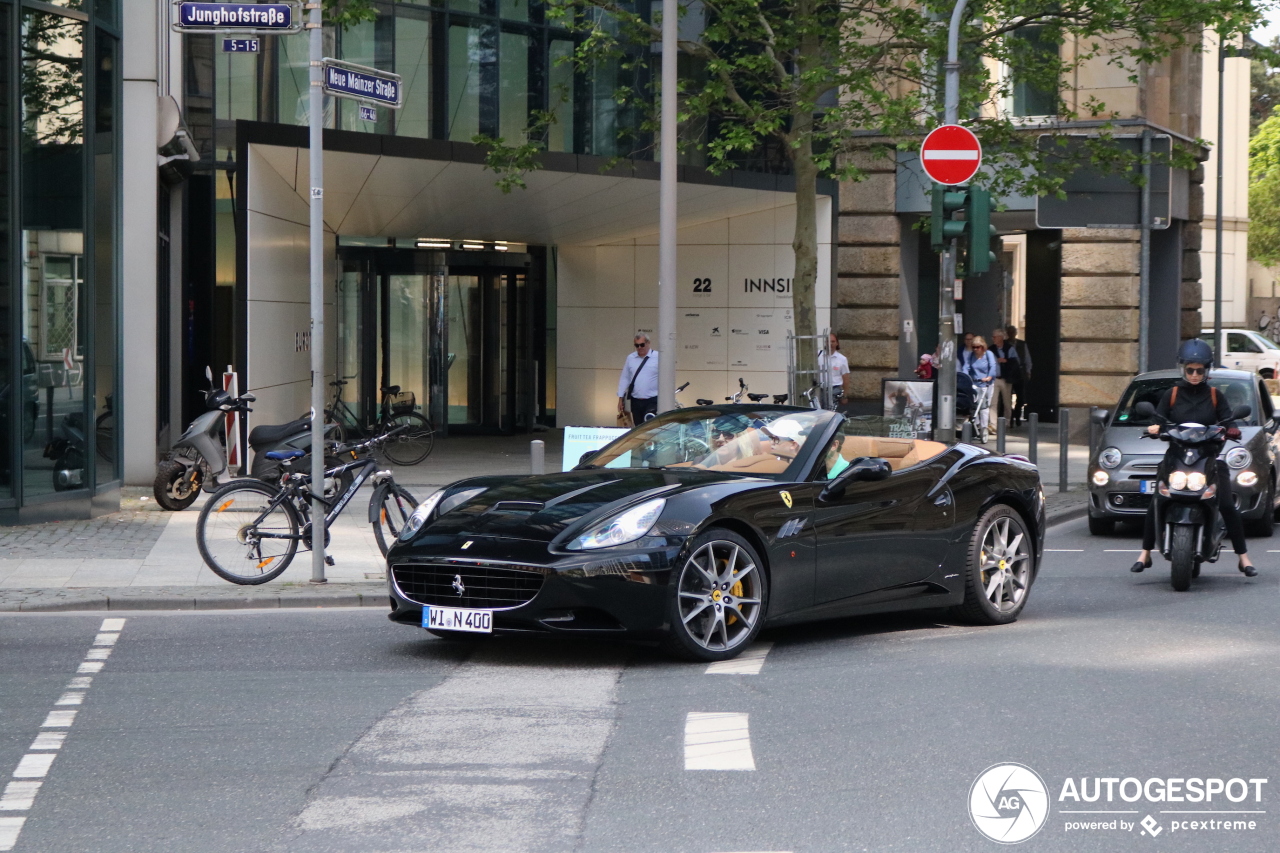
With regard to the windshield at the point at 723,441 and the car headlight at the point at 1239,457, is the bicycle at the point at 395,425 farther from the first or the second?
the windshield at the point at 723,441

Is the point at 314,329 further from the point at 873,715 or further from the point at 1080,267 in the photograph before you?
the point at 1080,267

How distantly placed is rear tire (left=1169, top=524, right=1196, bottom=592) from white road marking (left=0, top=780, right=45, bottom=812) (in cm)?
771

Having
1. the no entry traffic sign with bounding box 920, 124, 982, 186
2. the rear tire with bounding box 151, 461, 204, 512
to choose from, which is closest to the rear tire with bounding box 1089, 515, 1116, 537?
the no entry traffic sign with bounding box 920, 124, 982, 186

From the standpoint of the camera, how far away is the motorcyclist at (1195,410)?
11461 millimetres

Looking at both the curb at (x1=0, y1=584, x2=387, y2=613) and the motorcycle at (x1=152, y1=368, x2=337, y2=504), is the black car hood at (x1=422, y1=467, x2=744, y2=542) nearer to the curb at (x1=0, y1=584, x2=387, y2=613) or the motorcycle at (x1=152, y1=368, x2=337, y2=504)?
the curb at (x1=0, y1=584, x2=387, y2=613)

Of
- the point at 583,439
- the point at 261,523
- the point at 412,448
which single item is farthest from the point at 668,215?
the point at 412,448

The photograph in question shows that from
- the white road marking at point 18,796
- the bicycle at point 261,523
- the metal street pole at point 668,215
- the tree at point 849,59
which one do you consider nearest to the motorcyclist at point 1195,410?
the metal street pole at point 668,215

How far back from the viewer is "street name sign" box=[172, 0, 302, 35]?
1043 centimetres

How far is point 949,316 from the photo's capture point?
16.2 metres

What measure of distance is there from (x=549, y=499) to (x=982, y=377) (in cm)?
1979

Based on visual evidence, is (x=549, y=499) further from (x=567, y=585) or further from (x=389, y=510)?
(x=389, y=510)

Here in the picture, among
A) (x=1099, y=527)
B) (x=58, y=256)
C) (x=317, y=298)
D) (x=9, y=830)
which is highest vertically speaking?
(x=58, y=256)

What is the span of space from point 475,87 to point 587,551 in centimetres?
1560

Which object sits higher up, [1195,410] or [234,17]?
[234,17]
